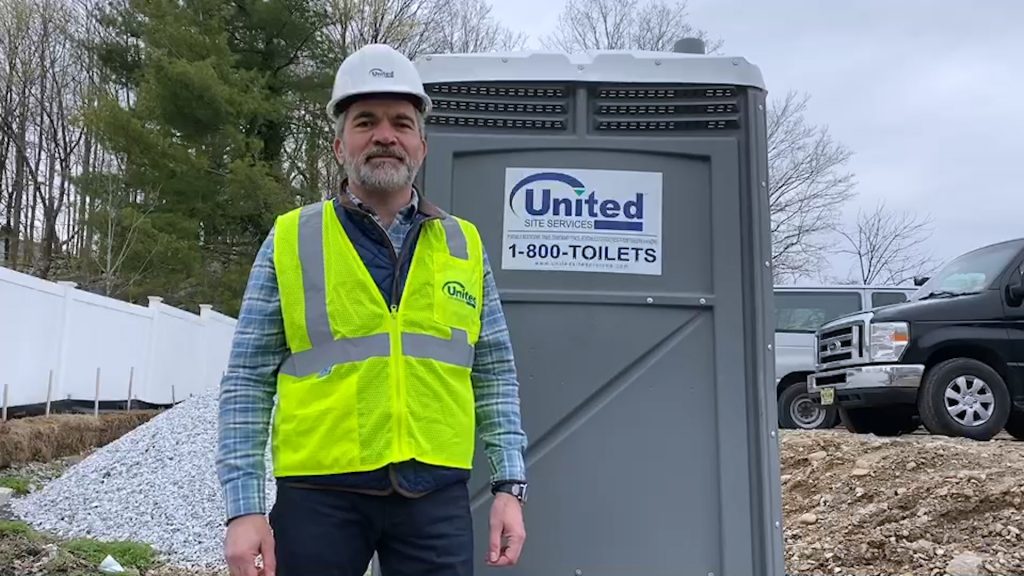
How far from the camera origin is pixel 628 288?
10.8 feet

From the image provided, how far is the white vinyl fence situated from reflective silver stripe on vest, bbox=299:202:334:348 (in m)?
11.2

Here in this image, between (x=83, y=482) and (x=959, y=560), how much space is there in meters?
7.98

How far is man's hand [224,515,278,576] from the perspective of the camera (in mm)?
2117

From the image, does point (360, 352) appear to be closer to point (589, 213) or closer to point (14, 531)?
point (589, 213)

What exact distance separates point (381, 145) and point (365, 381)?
0.59 meters

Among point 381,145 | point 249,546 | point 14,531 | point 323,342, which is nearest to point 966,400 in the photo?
point 14,531

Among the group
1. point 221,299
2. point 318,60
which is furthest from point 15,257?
point 318,60

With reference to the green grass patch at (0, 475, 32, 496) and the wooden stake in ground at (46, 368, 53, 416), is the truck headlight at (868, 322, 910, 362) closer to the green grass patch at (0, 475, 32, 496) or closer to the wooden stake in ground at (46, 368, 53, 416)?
the green grass patch at (0, 475, 32, 496)

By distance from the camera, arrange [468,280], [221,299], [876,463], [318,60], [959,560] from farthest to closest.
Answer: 1. [318,60]
2. [221,299]
3. [876,463]
4. [959,560]
5. [468,280]

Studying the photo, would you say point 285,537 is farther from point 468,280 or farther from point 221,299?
point 221,299

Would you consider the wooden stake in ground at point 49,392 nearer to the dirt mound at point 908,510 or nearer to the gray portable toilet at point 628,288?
the dirt mound at point 908,510

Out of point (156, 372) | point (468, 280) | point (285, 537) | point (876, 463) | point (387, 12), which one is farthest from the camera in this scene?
point (387, 12)

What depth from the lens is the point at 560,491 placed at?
322cm

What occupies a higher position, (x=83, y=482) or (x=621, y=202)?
(x=621, y=202)
